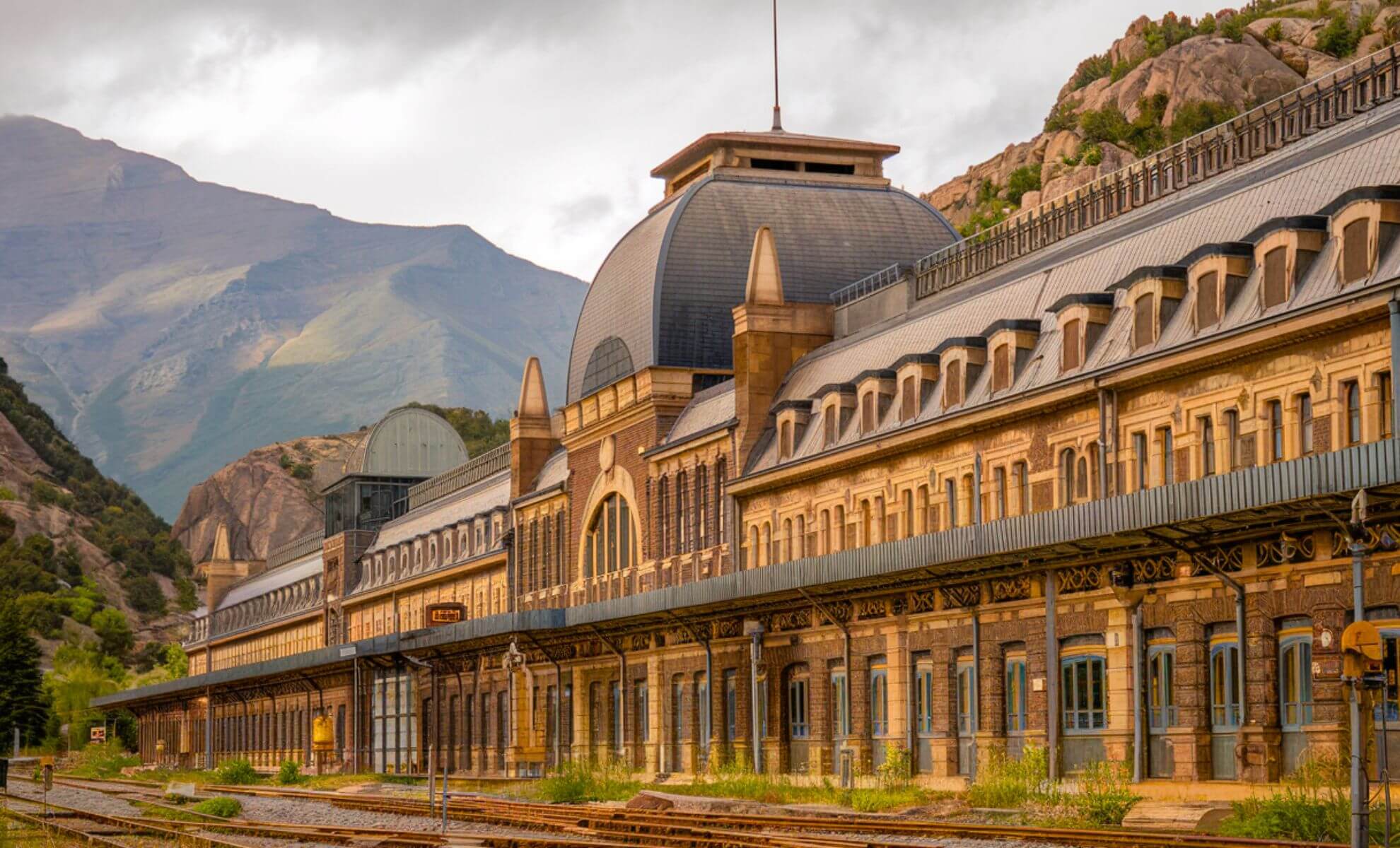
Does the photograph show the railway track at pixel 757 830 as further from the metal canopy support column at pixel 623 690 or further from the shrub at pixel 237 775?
the shrub at pixel 237 775

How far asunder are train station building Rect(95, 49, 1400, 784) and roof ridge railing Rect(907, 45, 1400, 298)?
12 cm

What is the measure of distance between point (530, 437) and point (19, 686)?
238ft

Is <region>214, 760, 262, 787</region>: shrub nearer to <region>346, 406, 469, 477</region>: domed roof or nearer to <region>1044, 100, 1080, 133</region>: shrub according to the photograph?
<region>346, 406, 469, 477</region>: domed roof

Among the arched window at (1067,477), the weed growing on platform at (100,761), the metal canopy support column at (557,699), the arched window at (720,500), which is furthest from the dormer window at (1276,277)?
the weed growing on platform at (100,761)

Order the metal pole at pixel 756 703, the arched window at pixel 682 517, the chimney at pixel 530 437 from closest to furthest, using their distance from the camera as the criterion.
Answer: the metal pole at pixel 756 703
the arched window at pixel 682 517
the chimney at pixel 530 437

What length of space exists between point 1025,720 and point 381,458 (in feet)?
239

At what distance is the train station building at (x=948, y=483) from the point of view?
111 feet

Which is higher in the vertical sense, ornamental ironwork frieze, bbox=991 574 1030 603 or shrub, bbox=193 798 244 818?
ornamental ironwork frieze, bbox=991 574 1030 603

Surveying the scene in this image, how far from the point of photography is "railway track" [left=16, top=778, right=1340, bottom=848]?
26.7 meters

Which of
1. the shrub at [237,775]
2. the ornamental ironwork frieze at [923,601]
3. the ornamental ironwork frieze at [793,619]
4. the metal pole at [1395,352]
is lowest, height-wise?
the shrub at [237,775]

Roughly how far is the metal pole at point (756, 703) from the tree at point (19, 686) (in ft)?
303

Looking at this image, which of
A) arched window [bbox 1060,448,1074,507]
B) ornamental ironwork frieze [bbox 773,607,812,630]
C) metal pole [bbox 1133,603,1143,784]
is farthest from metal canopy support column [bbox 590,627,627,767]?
metal pole [bbox 1133,603,1143,784]

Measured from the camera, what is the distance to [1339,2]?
446 feet

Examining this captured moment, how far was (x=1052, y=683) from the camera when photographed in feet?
132
